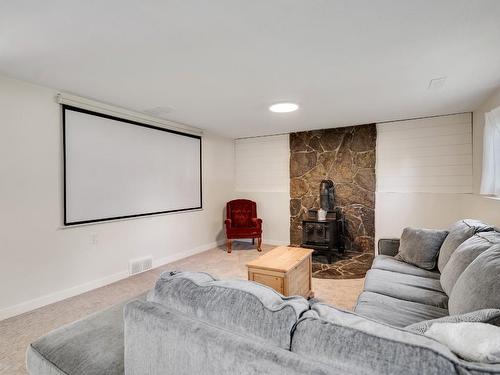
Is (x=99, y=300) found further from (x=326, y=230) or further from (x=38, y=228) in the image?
(x=326, y=230)

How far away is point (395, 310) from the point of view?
1.75 meters

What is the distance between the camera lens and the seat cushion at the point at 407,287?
1918 millimetres

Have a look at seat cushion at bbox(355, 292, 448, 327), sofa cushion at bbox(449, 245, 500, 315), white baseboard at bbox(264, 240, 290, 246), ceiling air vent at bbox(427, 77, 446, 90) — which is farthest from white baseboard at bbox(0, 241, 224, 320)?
ceiling air vent at bbox(427, 77, 446, 90)

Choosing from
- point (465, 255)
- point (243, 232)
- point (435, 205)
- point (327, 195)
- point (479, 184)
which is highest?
point (479, 184)

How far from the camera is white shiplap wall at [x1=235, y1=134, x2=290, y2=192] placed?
5.63 m

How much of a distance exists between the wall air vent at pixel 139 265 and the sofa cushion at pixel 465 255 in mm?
3584

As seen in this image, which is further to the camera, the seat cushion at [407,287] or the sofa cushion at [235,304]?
the seat cushion at [407,287]

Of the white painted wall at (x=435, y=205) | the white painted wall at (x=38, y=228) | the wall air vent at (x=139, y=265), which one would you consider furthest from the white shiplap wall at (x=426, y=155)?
the white painted wall at (x=38, y=228)

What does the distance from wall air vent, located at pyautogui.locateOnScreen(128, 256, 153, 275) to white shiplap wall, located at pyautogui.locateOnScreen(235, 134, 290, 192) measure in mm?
2655

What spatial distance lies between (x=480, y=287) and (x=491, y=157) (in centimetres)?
255

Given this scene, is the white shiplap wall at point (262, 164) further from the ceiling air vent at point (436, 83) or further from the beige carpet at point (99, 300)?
the ceiling air vent at point (436, 83)

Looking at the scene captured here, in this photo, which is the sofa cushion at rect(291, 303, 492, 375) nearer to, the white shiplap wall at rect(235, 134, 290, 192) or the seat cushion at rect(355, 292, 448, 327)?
the seat cushion at rect(355, 292, 448, 327)

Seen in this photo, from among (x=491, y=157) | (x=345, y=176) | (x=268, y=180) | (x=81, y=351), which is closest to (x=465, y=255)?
(x=491, y=157)

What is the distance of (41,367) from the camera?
4.06 ft
